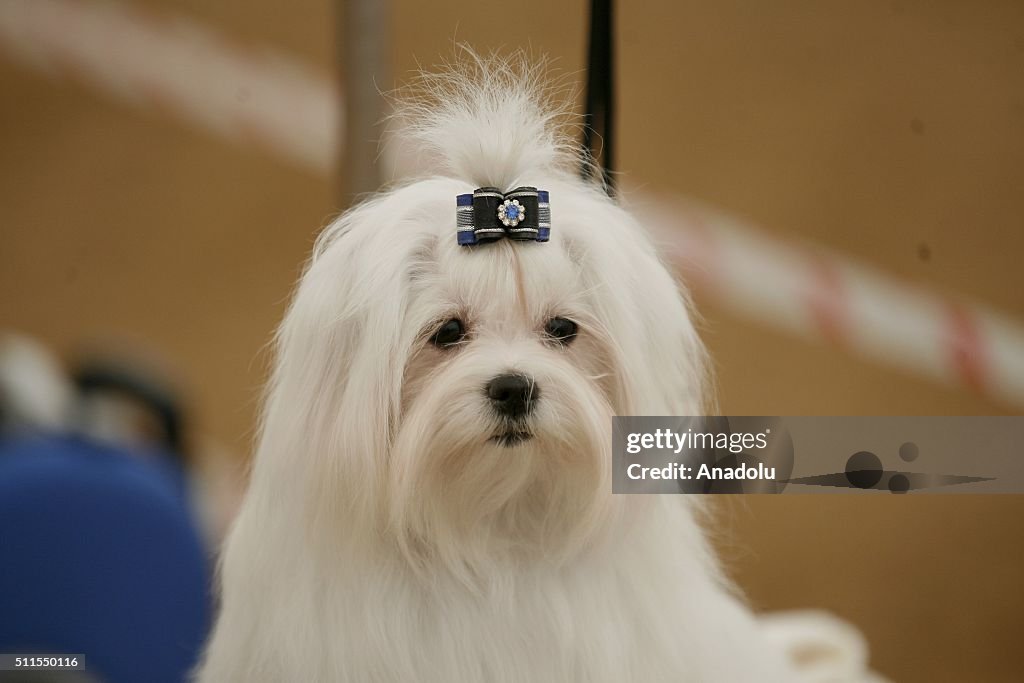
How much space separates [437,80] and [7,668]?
94cm

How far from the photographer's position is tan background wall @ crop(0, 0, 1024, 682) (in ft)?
6.15

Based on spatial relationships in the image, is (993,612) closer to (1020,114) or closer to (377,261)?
(1020,114)

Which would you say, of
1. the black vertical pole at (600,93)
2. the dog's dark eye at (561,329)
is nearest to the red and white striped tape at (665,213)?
the black vertical pole at (600,93)

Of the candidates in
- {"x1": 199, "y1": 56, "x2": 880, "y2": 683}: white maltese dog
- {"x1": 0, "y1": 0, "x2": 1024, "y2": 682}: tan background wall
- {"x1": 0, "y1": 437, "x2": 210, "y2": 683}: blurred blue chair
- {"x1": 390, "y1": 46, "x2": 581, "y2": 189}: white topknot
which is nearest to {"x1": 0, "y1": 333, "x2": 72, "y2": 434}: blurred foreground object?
{"x1": 0, "y1": 437, "x2": 210, "y2": 683}: blurred blue chair

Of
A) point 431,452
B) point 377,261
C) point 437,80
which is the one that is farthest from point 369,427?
point 437,80

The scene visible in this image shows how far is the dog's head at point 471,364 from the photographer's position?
111cm

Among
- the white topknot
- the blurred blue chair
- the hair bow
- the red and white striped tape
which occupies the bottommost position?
the blurred blue chair

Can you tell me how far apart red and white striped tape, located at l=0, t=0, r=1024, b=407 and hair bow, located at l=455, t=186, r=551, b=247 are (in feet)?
2.92

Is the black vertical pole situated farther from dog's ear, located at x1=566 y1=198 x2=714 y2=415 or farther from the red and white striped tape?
the red and white striped tape

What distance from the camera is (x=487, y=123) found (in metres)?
1.22

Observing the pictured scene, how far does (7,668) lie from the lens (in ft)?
4.35

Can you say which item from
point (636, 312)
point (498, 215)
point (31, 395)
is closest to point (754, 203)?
point (636, 312)

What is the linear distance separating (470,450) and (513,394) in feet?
0.27

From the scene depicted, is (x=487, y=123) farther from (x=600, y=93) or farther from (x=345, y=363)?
(x=345, y=363)
